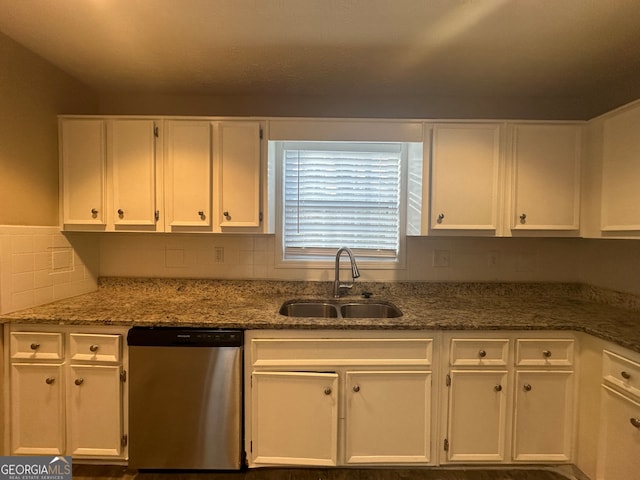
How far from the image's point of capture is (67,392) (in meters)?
1.69

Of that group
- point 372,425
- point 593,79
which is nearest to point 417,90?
point 593,79

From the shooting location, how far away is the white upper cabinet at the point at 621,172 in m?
1.67

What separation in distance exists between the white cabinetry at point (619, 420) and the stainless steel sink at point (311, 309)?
59.9 inches

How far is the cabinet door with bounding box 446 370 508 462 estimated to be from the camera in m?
1.71

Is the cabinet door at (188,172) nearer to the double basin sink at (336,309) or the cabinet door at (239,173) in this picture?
the cabinet door at (239,173)

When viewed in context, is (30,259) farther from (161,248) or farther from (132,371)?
(132,371)

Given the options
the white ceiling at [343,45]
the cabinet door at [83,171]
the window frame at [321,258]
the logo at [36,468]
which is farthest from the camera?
the window frame at [321,258]

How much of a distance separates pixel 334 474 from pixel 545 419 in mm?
1231

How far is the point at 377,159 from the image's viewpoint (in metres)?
2.37

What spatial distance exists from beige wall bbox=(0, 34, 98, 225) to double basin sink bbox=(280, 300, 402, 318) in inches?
65.5

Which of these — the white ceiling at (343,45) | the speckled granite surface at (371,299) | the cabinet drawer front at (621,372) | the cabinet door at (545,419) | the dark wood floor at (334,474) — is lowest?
the dark wood floor at (334,474)

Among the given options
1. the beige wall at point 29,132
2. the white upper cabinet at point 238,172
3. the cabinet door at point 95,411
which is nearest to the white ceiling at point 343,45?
the beige wall at point 29,132

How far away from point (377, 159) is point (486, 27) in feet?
3.38

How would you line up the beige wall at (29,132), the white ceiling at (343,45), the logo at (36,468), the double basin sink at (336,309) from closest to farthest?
the white ceiling at (343,45)
the logo at (36,468)
the beige wall at (29,132)
the double basin sink at (336,309)
